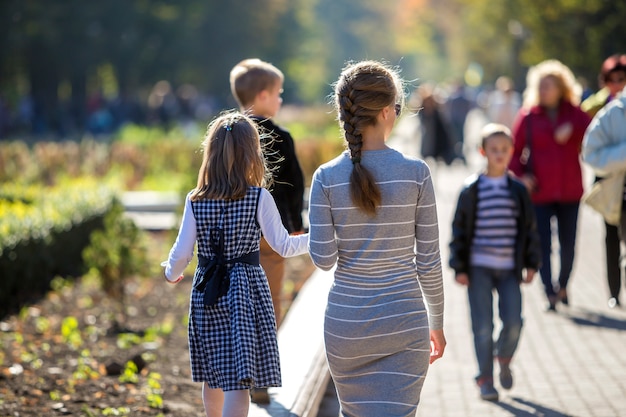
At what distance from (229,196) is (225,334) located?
0.55 metres

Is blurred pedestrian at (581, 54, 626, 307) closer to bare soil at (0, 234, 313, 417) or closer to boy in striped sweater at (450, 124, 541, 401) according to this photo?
boy in striped sweater at (450, 124, 541, 401)

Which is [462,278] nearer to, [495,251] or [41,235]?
[495,251]

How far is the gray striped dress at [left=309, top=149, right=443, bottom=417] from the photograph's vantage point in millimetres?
3824

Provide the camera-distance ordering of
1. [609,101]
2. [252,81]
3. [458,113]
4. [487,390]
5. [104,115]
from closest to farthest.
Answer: [252,81] < [487,390] < [609,101] < [458,113] < [104,115]

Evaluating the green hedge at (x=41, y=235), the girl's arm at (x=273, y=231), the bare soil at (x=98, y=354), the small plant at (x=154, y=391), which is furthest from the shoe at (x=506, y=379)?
the green hedge at (x=41, y=235)

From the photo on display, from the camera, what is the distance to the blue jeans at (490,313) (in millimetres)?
6102

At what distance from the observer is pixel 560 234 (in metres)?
8.55

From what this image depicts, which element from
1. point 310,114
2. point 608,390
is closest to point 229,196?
point 608,390

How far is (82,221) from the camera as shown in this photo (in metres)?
11.4

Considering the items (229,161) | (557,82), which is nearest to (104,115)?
(557,82)

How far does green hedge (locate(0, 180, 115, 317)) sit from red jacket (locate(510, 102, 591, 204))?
4.13 m

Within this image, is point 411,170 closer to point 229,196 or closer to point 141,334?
point 229,196

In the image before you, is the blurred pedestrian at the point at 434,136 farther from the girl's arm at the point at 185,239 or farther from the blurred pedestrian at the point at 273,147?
the girl's arm at the point at 185,239

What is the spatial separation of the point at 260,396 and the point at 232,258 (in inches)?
56.0
